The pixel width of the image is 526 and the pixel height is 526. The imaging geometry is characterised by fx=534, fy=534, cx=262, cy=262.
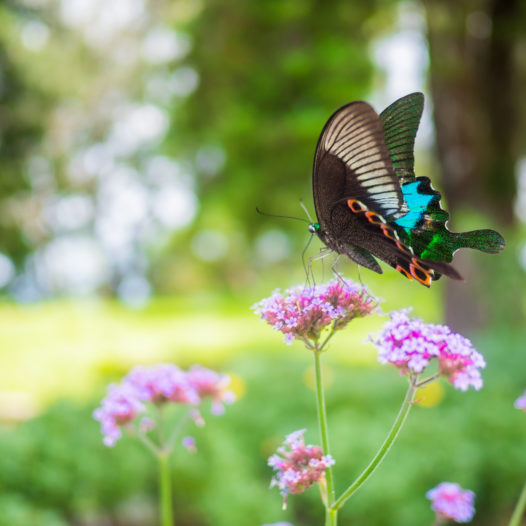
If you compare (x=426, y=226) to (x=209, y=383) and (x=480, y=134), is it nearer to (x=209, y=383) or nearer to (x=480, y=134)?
(x=209, y=383)

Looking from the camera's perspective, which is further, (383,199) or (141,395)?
(141,395)

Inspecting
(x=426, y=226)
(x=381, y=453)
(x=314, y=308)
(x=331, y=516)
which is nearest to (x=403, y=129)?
(x=426, y=226)

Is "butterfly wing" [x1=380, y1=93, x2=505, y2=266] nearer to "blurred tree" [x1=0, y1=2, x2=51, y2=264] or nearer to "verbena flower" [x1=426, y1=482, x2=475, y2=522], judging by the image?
"verbena flower" [x1=426, y1=482, x2=475, y2=522]

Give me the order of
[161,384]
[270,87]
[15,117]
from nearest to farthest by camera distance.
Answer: [161,384] < [270,87] < [15,117]

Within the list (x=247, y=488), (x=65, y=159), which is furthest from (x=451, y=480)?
(x=65, y=159)

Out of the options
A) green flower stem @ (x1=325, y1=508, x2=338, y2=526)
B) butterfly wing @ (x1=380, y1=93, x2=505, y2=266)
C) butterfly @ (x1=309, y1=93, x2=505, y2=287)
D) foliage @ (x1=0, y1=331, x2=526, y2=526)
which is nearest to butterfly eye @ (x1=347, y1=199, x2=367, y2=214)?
butterfly @ (x1=309, y1=93, x2=505, y2=287)

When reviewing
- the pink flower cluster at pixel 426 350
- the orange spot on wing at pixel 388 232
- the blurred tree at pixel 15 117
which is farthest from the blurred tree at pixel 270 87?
the pink flower cluster at pixel 426 350

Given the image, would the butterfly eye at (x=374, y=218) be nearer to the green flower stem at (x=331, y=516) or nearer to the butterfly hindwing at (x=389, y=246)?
the butterfly hindwing at (x=389, y=246)
